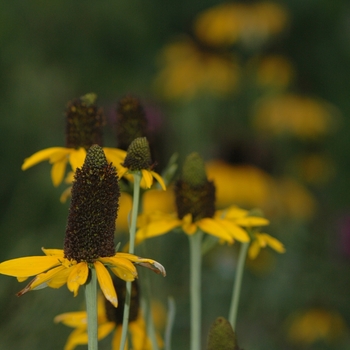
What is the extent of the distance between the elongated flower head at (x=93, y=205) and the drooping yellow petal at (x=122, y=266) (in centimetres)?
2

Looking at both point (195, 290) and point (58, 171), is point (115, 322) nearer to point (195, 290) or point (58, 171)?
point (195, 290)

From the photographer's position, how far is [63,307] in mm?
2742

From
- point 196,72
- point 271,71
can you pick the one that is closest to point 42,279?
point 196,72

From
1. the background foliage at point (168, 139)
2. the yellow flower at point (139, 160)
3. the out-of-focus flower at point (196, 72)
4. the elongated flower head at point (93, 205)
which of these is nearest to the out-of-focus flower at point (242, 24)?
the out-of-focus flower at point (196, 72)

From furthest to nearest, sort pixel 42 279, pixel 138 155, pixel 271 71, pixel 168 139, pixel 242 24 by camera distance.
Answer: pixel 271 71, pixel 242 24, pixel 168 139, pixel 138 155, pixel 42 279

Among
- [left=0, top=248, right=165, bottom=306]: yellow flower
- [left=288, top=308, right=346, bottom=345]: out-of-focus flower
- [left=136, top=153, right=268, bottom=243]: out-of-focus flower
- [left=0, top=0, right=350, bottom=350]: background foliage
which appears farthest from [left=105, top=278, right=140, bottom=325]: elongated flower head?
[left=288, top=308, right=346, bottom=345]: out-of-focus flower

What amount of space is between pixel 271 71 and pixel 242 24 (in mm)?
371

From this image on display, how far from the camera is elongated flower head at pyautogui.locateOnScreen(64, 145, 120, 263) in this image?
42.7 inches

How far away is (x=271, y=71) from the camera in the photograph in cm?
488

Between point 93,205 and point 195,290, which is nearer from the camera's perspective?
point 93,205

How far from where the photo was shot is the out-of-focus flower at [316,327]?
10.5 ft

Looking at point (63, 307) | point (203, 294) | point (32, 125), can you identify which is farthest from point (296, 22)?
point (63, 307)

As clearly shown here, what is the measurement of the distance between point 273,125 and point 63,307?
2311mm

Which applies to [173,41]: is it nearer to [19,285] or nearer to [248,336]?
[248,336]
